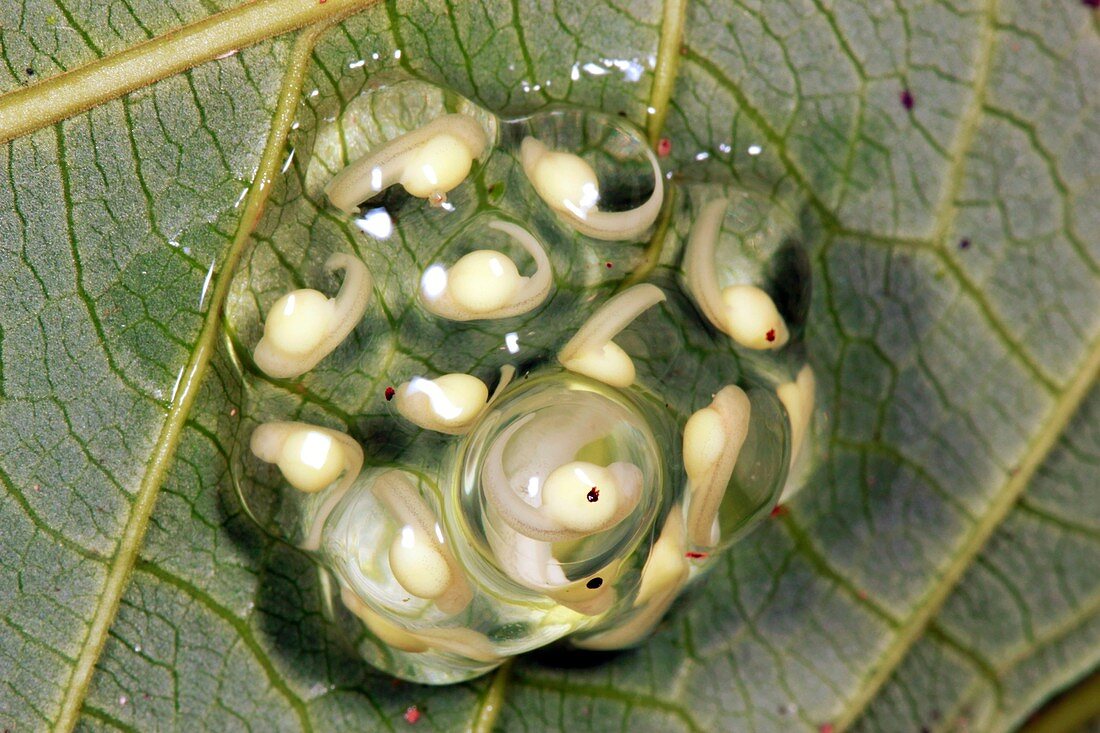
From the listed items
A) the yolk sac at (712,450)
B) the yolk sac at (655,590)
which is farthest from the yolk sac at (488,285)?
the yolk sac at (655,590)

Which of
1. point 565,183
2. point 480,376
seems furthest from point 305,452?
point 565,183

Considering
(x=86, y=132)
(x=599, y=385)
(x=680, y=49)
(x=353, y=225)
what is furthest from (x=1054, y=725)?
(x=86, y=132)

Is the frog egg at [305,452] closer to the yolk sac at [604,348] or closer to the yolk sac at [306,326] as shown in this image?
the yolk sac at [306,326]

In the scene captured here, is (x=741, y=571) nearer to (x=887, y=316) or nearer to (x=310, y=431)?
(x=887, y=316)

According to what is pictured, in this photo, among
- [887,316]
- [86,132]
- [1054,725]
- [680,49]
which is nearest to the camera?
[86,132]

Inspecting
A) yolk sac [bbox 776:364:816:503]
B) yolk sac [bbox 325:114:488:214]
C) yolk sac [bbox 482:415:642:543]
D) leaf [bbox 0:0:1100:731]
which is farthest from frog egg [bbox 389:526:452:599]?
yolk sac [bbox 776:364:816:503]

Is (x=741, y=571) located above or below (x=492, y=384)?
below

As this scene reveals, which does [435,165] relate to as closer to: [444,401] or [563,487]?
[444,401]
